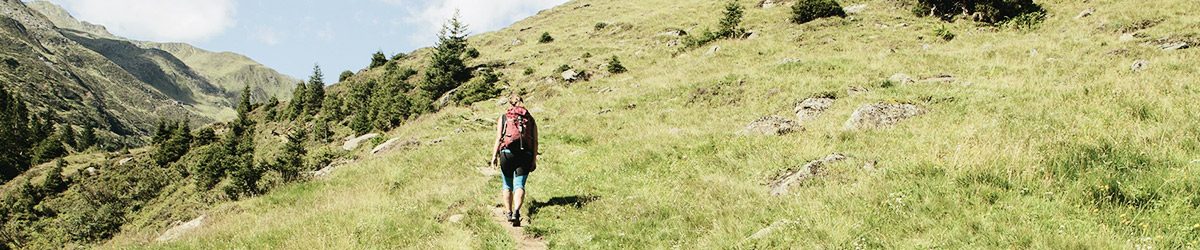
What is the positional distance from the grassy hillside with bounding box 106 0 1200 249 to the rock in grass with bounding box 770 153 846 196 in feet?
0.64

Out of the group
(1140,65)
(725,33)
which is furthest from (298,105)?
(1140,65)

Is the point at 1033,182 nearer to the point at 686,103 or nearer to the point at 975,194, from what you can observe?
the point at 975,194

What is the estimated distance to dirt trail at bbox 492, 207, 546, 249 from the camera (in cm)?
809

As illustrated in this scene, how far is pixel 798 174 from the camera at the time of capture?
8250 mm

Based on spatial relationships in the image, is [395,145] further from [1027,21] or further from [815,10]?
[1027,21]

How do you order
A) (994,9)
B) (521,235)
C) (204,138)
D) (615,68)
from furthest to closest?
(204,138) < (615,68) < (994,9) < (521,235)

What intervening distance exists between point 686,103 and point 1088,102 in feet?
38.2

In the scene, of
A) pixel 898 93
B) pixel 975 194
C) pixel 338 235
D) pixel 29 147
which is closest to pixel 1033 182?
pixel 975 194

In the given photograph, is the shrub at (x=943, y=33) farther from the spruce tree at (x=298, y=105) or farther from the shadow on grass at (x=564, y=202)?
the spruce tree at (x=298, y=105)

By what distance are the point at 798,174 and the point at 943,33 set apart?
79.7ft

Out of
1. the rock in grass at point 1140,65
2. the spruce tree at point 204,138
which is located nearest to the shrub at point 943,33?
the rock in grass at point 1140,65

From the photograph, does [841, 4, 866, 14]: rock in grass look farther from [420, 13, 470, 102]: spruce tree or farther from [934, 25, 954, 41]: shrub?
[420, 13, 470, 102]: spruce tree

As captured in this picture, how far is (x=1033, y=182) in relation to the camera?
5.87m

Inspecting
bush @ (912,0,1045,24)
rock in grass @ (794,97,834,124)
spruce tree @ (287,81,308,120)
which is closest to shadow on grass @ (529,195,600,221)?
rock in grass @ (794,97,834,124)
